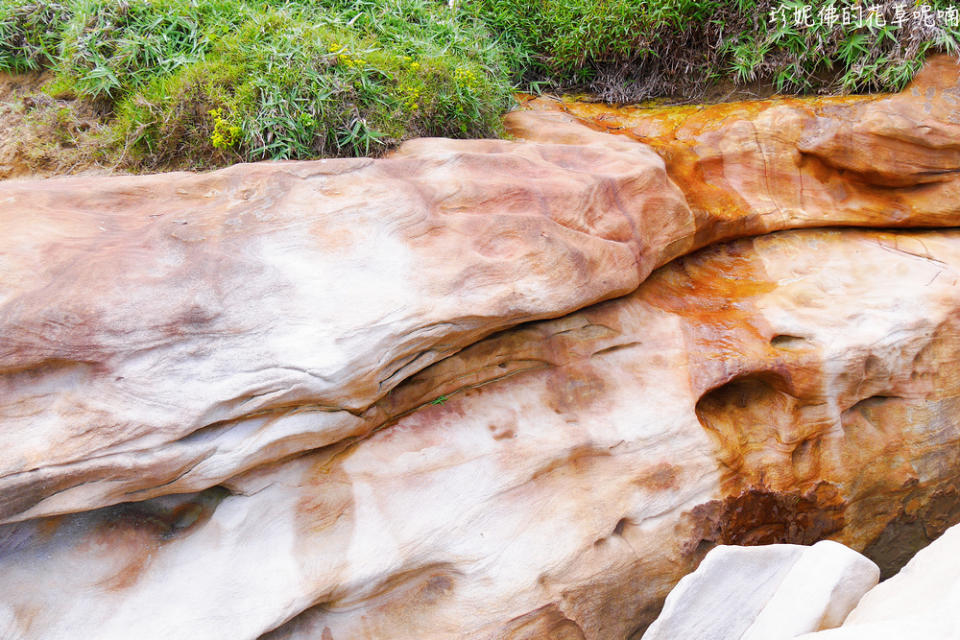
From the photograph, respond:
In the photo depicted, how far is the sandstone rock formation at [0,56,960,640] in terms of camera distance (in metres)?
2.47

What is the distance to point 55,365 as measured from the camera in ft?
7.83

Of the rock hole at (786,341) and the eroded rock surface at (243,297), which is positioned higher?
the eroded rock surface at (243,297)

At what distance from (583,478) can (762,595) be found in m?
0.90

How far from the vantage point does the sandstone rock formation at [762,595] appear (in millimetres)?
2756

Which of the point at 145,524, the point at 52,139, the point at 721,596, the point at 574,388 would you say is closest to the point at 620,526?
the point at 721,596

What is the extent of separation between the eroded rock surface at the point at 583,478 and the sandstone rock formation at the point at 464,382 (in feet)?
0.04

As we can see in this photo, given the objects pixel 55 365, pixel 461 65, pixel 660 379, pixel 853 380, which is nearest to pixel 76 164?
pixel 55 365

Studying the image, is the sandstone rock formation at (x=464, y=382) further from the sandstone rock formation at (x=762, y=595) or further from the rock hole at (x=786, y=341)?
the sandstone rock formation at (x=762, y=595)

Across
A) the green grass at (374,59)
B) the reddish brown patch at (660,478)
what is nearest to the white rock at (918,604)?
the reddish brown patch at (660,478)

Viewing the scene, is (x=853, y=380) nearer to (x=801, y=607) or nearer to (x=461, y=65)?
(x=801, y=607)

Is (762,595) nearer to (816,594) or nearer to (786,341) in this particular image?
(816,594)

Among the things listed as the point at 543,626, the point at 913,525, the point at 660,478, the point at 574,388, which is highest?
the point at 574,388

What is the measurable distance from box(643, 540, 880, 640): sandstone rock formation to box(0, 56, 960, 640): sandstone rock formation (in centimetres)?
46

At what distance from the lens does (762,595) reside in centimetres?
287
